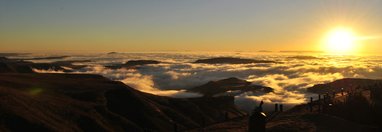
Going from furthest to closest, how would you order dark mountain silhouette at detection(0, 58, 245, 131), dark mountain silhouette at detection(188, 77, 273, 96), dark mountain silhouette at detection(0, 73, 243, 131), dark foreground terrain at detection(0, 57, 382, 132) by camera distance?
dark mountain silhouette at detection(188, 77, 273, 96), dark mountain silhouette at detection(0, 73, 243, 131), dark mountain silhouette at detection(0, 58, 245, 131), dark foreground terrain at detection(0, 57, 382, 132)

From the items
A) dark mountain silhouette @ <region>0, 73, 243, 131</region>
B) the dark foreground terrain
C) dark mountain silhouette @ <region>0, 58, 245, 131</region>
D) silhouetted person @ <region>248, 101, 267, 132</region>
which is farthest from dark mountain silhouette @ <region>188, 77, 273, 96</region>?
silhouetted person @ <region>248, 101, 267, 132</region>

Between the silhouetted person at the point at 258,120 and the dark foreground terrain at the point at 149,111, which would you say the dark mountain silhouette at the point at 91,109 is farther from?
the silhouetted person at the point at 258,120

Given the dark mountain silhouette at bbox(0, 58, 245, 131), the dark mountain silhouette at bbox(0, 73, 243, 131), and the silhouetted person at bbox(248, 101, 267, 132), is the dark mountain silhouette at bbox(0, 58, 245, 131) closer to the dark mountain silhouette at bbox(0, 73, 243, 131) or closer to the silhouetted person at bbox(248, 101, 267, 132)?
the dark mountain silhouette at bbox(0, 73, 243, 131)

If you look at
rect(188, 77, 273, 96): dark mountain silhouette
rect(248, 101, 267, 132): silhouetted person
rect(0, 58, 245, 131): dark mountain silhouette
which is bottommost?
rect(188, 77, 273, 96): dark mountain silhouette

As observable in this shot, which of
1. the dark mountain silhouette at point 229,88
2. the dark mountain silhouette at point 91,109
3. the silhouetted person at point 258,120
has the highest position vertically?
the silhouetted person at point 258,120

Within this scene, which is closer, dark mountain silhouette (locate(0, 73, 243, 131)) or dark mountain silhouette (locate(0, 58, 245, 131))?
dark mountain silhouette (locate(0, 58, 245, 131))

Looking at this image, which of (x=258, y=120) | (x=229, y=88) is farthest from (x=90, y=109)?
(x=229, y=88)

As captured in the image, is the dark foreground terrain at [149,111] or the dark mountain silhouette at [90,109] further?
the dark mountain silhouette at [90,109]

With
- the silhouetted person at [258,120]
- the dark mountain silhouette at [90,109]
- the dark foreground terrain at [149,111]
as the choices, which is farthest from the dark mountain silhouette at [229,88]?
the silhouetted person at [258,120]

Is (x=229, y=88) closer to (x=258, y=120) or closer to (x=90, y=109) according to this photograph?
(x=90, y=109)

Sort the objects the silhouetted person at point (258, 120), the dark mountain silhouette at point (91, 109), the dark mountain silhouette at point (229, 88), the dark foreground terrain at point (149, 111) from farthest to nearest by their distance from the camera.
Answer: the dark mountain silhouette at point (229, 88)
the dark mountain silhouette at point (91, 109)
the dark foreground terrain at point (149, 111)
the silhouetted person at point (258, 120)

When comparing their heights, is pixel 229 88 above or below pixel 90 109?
below

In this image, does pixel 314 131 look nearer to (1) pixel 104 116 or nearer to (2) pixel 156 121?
(1) pixel 104 116

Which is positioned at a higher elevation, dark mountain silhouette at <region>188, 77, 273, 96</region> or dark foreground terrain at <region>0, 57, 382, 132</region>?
Result: dark foreground terrain at <region>0, 57, 382, 132</region>
